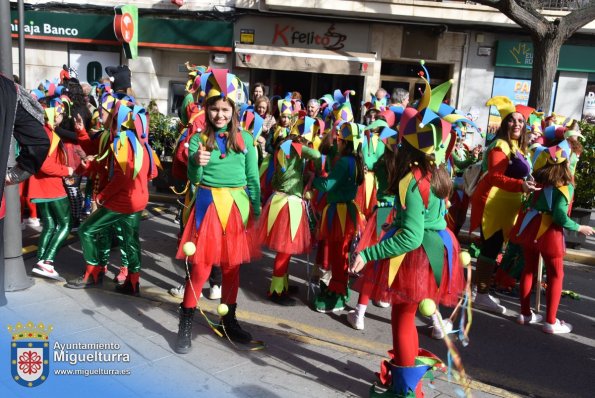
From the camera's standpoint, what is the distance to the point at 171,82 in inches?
649

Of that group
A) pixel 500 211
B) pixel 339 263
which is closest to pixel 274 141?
pixel 339 263

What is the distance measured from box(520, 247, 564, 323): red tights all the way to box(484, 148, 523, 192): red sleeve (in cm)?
64

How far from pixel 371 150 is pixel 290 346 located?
2.09m

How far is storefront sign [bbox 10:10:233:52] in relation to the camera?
51.3ft

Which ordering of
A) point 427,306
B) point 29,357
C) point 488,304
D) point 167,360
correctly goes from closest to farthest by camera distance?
point 427,306 < point 29,357 < point 167,360 < point 488,304

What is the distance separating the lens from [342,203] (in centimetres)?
502

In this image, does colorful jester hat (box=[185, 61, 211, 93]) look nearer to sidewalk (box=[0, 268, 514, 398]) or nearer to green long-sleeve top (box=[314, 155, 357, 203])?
green long-sleeve top (box=[314, 155, 357, 203])

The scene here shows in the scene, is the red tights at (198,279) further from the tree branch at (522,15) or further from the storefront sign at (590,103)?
the storefront sign at (590,103)

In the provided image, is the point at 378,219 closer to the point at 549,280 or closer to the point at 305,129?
the point at 305,129

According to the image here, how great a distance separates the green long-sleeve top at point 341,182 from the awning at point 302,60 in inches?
434

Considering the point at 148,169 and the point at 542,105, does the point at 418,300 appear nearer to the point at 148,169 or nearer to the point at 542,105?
the point at 148,169

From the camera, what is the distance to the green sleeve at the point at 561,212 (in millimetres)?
4652

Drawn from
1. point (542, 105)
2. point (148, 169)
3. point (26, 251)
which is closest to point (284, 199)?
point (148, 169)

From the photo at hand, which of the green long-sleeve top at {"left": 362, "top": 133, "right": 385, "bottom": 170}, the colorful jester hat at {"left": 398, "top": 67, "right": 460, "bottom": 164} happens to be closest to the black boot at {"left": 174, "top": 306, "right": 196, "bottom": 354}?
the colorful jester hat at {"left": 398, "top": 67, "right": 460, "bottom": 164}
